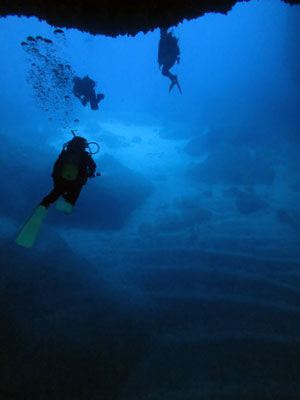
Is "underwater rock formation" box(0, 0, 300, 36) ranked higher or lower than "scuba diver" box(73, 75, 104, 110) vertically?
lower

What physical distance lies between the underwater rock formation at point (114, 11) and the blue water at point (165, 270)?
14.0 feet

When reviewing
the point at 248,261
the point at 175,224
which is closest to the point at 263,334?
the point at 248,261

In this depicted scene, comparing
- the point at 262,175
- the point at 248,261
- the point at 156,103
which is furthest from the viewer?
the point at 156,103

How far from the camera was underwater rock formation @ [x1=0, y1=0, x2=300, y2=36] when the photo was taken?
3309 mm

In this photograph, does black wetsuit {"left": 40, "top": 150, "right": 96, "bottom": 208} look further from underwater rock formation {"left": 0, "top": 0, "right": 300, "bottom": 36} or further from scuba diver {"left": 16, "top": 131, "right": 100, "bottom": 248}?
underwater rock formation {"left": 0, "top": 0, "right": 300, "bottom": 36}

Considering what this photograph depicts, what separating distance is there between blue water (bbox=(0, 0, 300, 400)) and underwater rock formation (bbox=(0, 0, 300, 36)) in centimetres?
427

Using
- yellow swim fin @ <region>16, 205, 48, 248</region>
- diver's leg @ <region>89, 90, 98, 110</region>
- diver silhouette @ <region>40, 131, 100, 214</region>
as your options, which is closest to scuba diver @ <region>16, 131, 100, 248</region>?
diver silhouette @ <region>40, 131, 100, 214</region>

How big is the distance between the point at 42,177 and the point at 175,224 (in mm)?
7382

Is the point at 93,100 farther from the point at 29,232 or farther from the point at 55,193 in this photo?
the point at 29,232

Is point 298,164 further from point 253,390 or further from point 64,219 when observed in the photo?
point 253,390

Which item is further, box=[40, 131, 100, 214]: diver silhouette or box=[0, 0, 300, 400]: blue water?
box=[40, 131, 100, 214]: diver silhouette

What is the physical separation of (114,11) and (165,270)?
5.92 m

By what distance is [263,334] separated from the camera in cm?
410

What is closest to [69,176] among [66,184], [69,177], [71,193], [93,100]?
[69,177]
